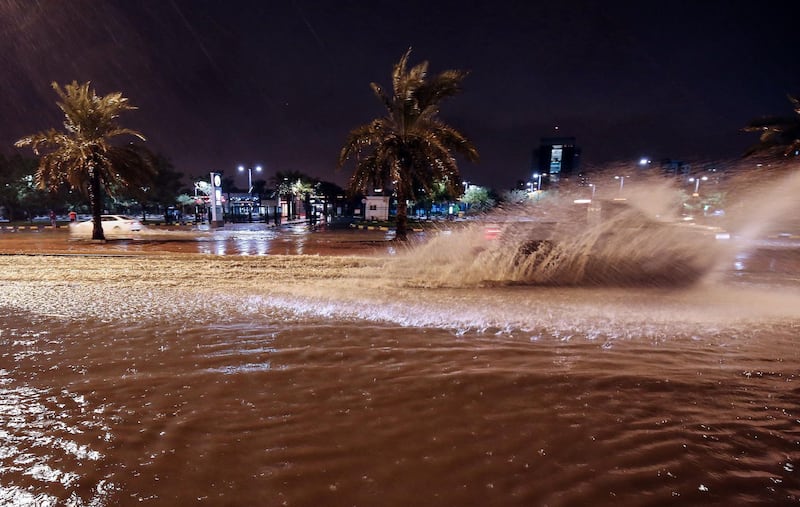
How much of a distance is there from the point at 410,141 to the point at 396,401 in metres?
16.8

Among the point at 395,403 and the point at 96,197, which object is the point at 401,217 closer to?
the point at 96,197

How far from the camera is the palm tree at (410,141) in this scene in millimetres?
18625

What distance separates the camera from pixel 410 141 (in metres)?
19.4

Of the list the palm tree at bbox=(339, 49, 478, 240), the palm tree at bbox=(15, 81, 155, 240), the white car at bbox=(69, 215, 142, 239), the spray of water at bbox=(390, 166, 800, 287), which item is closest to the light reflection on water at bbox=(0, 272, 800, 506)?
the spray of water at bbox=(390, 166, 800, 287)

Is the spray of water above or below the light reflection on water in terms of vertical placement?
above

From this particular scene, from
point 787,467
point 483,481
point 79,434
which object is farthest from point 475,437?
point 79,434

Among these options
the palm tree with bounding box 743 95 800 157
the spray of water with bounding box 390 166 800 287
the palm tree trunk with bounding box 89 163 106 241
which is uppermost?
the palm tree with bounding box 743 95 800 157

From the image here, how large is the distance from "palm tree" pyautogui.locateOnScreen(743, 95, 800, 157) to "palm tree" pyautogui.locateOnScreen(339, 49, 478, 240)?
1826 centimetres

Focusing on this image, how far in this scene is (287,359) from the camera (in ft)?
15.6

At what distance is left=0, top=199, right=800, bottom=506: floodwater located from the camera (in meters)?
2.73

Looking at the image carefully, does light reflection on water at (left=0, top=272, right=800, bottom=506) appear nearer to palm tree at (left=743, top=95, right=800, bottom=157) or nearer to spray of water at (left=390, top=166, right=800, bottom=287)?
spray of water at (left=390, top=166, right=800, bottom=287)

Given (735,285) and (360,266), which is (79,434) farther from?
(735,285)

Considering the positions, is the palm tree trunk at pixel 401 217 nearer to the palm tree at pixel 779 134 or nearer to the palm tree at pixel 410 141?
the palm tree at pixel 410 141

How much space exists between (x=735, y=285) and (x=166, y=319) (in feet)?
37.6
